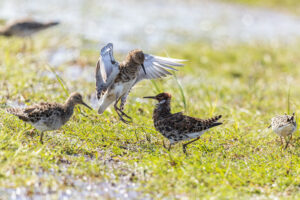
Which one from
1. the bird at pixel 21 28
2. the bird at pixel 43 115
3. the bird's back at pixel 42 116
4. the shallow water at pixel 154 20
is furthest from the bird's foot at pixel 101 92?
the shallow water at pixel 154 20

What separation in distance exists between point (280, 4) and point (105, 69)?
71.9ft

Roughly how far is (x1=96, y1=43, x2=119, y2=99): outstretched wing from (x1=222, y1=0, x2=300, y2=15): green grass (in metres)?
20.3

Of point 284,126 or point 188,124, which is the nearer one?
point 188,124

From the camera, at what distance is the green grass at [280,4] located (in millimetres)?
26500

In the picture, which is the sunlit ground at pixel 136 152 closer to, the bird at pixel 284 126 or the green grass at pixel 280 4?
the bird at pixel 284 126

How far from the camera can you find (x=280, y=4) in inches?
1073

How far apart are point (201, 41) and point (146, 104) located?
31.5 ft

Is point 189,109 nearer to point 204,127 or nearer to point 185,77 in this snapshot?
point 204,127

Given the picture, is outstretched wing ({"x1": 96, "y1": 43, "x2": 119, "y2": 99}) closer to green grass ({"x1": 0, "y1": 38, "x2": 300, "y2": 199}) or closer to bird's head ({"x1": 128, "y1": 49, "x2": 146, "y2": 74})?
bird's head ({"x1": 128, "y1": 49, "x2": 146, "y2": 74})

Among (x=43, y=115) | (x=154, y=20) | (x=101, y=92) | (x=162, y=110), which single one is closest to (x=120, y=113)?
(x=101, y=92)

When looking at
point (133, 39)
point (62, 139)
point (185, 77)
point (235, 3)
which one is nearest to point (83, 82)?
point (185, 77)

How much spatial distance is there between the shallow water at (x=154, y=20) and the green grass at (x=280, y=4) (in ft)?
2.41

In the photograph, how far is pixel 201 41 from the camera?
18531mm

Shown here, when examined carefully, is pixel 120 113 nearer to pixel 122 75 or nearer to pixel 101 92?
pixel 101 92
